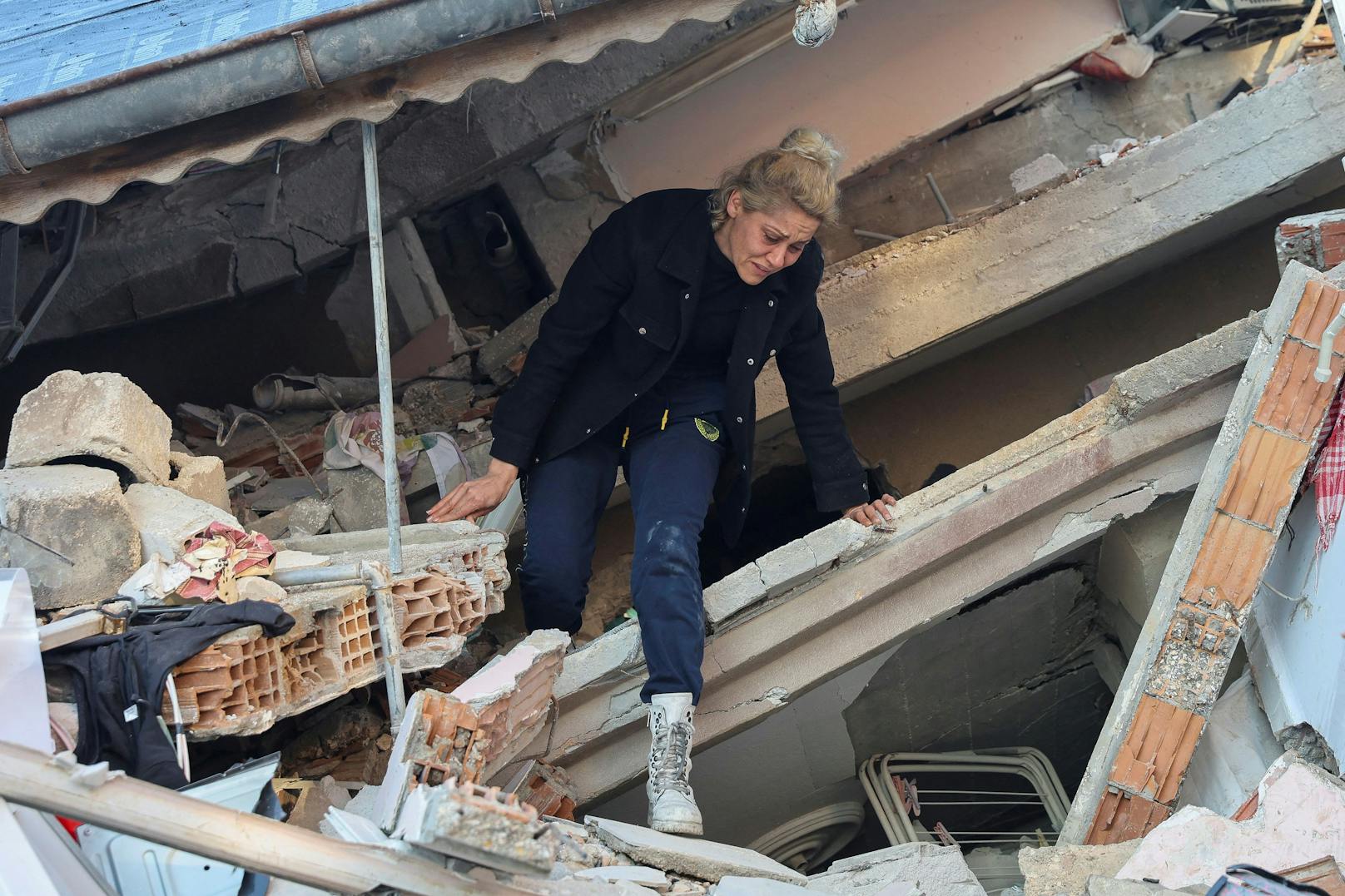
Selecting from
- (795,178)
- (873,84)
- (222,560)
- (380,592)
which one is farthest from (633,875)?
(873,84)

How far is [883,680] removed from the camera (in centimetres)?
498

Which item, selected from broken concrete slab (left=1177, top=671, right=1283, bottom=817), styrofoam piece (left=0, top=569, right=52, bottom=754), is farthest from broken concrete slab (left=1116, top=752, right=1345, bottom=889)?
styrofoam piece (left=0, top=569, right=52, bottom=754)

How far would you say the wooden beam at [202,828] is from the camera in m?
2.38

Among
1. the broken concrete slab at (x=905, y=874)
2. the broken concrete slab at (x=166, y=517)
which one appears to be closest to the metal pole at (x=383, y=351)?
the broken concrete slab at (x=166, y=517)

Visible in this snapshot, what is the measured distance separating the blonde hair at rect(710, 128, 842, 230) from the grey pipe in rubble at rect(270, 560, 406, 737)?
1704mm

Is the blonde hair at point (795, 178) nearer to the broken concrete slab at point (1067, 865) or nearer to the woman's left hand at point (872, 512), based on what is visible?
the woman's left hand at point (872, 512)

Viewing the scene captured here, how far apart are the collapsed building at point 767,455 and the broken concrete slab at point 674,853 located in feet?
0.05

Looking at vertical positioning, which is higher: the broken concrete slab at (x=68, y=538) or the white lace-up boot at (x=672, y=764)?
the broken concrete slab at (x=68, y=538)

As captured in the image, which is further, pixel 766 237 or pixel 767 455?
pixel 767 455

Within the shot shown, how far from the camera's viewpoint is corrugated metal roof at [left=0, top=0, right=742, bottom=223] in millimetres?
3527

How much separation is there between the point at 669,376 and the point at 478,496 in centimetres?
81

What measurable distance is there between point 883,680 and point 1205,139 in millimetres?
3108

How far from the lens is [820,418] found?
A: 4578 millimetres

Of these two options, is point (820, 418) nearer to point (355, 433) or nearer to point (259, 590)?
point (355, 433)
